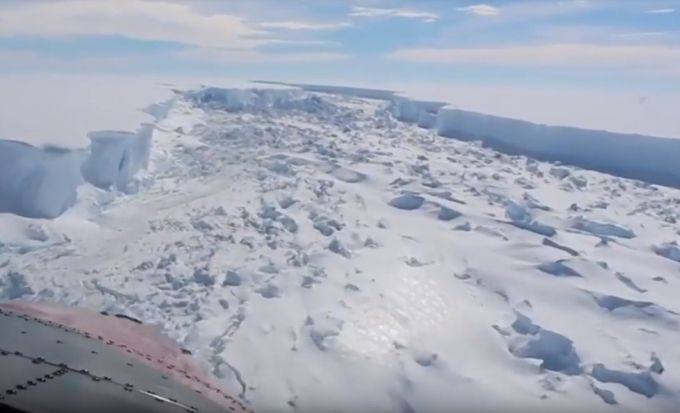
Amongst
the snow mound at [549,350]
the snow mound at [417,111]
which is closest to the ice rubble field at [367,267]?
the snow mound at [549,350]

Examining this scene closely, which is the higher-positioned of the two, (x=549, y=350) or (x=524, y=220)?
(x=524, y=220)

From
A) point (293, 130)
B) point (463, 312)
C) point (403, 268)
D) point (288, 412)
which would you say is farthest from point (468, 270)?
point (293, 130)

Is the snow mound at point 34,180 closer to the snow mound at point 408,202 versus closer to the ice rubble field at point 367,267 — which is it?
the ice rubble field at point 367,267

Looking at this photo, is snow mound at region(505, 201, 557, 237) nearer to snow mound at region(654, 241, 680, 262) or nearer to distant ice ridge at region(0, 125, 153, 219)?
snow mound at region(654, 241, 680, 262)

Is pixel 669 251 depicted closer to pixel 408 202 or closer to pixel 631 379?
pixel 408 202

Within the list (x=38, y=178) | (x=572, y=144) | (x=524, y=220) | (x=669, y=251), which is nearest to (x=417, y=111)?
(x=572, y=144)

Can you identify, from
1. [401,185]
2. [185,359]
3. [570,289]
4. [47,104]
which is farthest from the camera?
[47,104]

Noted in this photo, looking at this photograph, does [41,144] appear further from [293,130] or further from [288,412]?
[293,130]
